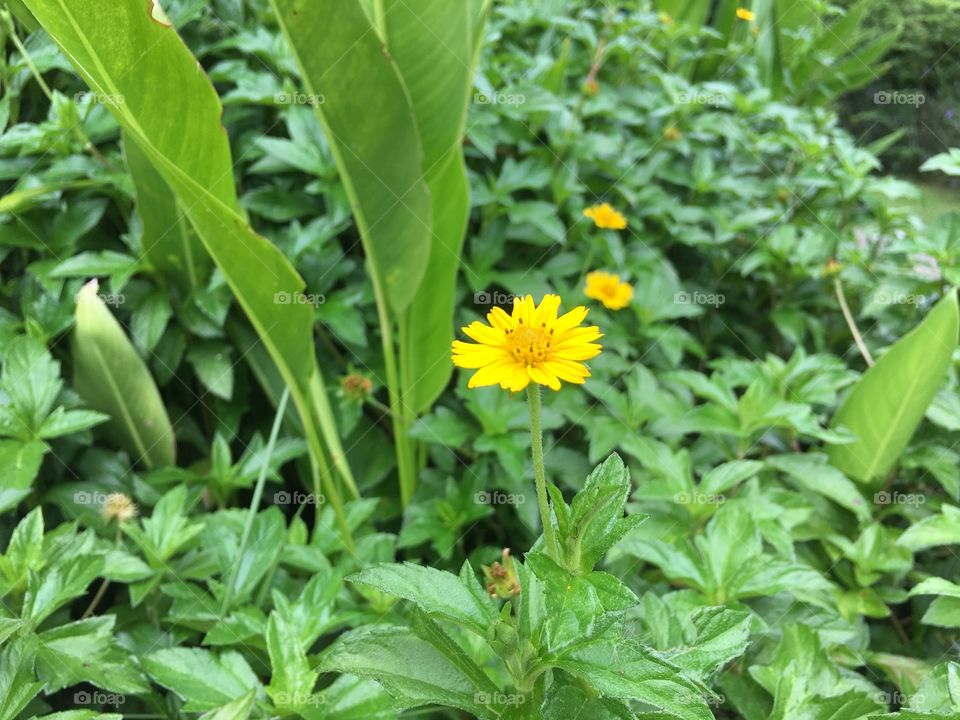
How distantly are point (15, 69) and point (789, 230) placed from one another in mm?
1698

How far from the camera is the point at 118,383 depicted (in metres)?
1.32

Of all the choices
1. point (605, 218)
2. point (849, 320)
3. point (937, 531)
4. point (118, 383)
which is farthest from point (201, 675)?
point (849, 320)

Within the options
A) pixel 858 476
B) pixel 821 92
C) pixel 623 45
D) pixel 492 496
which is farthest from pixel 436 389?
pixel 821 92

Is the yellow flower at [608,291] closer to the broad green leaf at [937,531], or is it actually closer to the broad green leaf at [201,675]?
the broad green leaf at [937,531]

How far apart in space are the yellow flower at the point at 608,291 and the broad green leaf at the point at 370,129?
441 millimetres

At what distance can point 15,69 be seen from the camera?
1335 millimetres

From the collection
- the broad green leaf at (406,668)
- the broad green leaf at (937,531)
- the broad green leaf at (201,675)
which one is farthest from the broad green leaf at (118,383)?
the broad green leaf at (937,531)

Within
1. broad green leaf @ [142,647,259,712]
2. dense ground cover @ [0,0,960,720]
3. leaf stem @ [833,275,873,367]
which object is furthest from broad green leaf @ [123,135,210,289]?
leaf stem @ [833,275,873,367]

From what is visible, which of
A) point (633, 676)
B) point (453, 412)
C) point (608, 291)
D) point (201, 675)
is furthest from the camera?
point (608, 291)

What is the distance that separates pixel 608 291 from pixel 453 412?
1.46 feet

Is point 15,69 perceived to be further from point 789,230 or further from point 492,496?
point 789,230

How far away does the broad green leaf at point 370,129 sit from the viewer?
3.38ft

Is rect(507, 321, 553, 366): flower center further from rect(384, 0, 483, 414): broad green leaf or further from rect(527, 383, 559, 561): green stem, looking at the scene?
rect(384, 0, 483, 414): broad green leaf

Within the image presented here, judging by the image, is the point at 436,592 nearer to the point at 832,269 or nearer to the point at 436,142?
the point at 436,142
